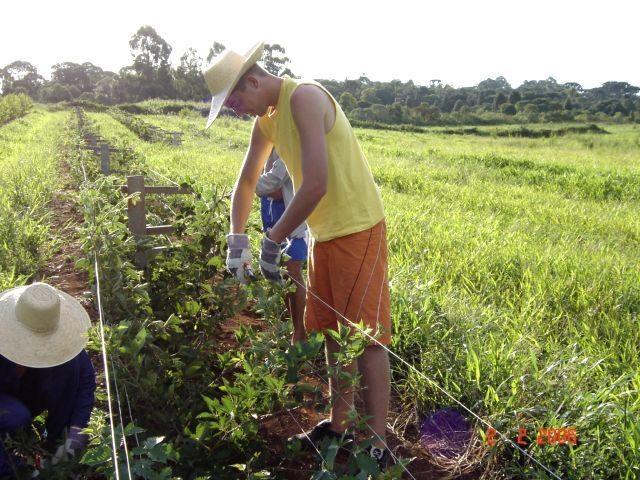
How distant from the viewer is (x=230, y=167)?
9516 millimetres

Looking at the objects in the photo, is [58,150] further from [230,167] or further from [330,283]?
[330,283]

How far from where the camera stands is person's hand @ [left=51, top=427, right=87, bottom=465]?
1.74 meters

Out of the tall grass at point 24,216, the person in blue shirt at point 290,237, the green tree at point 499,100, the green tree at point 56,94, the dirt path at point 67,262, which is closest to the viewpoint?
the person in blue shirt at point 290,237

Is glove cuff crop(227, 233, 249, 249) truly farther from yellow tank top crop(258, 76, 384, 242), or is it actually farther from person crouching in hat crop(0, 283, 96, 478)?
person crouching in hat crop(0, 283, 96, 478)

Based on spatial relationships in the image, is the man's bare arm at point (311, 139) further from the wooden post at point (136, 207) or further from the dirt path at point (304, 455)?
the wooden post at point (136, 207)

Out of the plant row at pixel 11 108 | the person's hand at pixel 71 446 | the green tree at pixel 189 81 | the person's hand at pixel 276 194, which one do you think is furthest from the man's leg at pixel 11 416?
the green tree at pixel 189 81

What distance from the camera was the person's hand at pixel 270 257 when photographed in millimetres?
1958

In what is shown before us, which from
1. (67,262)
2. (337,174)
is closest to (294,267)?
(337,174)

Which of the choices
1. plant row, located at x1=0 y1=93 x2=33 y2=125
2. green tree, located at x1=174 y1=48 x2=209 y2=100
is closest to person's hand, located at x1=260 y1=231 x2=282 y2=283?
plant row, located at x1=0 y1=93 x2=33 y2=125

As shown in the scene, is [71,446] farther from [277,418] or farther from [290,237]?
[290,237]

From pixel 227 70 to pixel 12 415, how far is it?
1.39 meters

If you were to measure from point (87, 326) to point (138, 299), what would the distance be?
1.76 ft

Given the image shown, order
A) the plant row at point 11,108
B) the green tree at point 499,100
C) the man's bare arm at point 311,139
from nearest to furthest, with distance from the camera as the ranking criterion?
1. the man's bare arm at point 311,139
2. the plant row at point 11,108
3. the green tree at point 499,100

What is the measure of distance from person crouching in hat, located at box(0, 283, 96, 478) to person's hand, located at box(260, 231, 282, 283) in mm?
666
